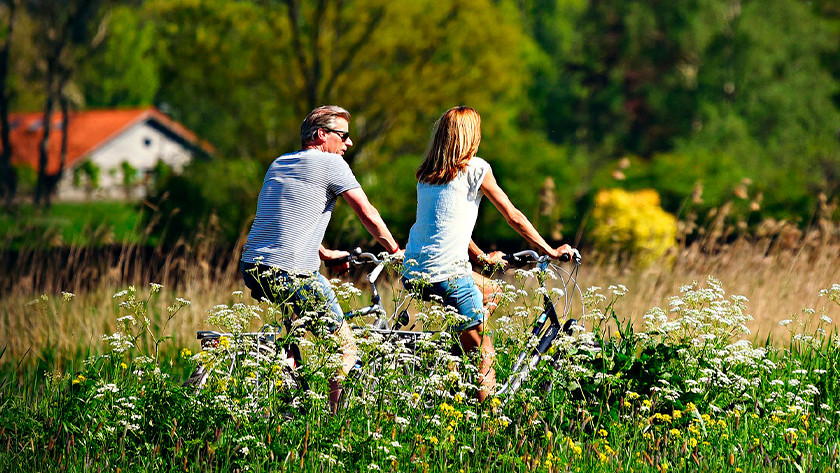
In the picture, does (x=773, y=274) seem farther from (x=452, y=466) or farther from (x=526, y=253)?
(x=452, y=466)

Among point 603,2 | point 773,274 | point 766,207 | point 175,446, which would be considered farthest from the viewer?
point 603,2

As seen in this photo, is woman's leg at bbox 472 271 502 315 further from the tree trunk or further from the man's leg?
the tree trunk

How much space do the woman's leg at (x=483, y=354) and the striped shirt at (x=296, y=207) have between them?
0.82 m

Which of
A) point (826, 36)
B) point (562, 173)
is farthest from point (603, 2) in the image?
point (562, 173)

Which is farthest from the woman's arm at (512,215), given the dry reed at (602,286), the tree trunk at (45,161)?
the tree trunk at (45,161)

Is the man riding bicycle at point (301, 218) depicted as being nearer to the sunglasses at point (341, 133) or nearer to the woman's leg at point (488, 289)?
the sunglasses at point (341, 133)

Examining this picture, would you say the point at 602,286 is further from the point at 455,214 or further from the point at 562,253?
the point at 455,214

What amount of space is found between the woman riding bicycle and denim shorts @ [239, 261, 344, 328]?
0.46m

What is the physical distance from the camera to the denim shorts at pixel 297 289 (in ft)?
13.3

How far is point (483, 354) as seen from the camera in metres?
4.47

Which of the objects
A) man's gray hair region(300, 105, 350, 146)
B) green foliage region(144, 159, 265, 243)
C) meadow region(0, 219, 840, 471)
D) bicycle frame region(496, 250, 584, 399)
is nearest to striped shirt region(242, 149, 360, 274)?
man's gray hair region(300, 105, 350, 146)

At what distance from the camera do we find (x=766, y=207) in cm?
1468

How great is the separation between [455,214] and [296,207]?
764 mm

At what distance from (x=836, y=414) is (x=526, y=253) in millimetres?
1754
